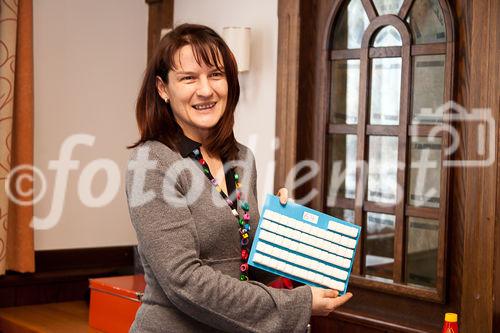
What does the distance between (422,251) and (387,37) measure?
0.85 m

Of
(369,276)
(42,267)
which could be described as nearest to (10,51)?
(42,267)

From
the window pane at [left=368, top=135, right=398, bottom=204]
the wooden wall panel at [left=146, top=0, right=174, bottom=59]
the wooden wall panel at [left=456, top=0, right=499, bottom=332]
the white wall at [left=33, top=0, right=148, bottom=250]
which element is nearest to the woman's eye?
the wooden wall panel at [left=456, top=0, right=499, bottom=332]

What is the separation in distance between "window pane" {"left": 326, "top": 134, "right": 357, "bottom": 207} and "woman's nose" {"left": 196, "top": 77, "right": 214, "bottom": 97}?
5.05ft

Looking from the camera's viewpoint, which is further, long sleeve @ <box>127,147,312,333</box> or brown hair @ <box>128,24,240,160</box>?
brown hair @ <box>128,24,240,160</box>

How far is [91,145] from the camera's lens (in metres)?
3.75

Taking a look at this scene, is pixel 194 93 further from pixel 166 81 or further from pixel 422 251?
pixel 422 251

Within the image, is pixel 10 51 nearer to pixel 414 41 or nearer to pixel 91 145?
pixel 91 145

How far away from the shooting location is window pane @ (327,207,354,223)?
2977 mm

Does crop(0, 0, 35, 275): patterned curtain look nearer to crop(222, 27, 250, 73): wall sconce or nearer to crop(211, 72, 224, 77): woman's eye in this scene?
crop(222, 27, 250, 73): wall sconce

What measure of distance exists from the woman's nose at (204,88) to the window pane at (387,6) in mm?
1488

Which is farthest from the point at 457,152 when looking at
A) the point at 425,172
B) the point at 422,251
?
the point at 422,251

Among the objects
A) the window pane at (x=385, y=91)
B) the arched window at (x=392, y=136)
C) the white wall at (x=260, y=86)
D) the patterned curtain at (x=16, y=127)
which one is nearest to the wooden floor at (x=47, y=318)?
the patterned curtain at (x=16, y=127)

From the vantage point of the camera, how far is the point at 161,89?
61.1 inches

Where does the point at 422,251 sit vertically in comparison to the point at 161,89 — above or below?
below
